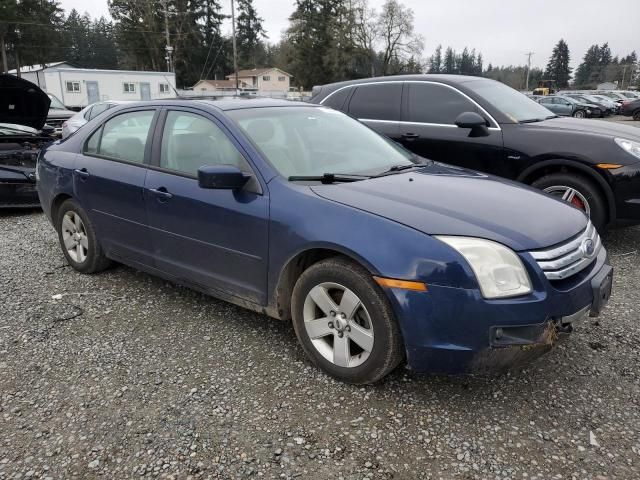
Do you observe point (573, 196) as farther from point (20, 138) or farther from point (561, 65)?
point (561, 65)

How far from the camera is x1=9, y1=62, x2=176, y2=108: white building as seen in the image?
37594mm

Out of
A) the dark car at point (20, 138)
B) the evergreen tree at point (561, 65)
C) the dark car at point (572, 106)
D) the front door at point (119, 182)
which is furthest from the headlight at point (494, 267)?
the evergreen tree at point (561, 65)

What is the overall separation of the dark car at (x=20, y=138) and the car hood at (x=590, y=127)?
6.25 metres

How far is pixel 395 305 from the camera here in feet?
8.27

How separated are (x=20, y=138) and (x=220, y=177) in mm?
5590

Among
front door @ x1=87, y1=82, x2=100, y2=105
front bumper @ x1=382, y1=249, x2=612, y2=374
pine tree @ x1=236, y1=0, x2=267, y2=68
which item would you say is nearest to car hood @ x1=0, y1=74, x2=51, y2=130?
front bumper @ x1=382, y1=249, x2=612, y2=374

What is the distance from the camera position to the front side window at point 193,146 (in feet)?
10.9

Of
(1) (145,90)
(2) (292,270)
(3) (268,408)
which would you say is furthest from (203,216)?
(1) (145,90)

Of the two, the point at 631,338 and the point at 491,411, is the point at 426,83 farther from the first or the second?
the point at 491,411

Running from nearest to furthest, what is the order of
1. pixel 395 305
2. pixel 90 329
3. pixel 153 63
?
1. pixel 395 305
2. pixel 90 329
3. pixel 153 63

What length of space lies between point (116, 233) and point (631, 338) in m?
3.75

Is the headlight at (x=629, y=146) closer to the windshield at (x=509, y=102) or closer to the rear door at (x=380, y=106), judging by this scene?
the windshield at (x=509, y=102)

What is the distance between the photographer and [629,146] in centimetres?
480

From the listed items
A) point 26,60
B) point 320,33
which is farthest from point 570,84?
point 26,60
